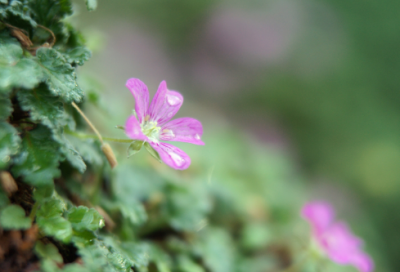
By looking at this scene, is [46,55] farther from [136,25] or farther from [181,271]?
[136,25]

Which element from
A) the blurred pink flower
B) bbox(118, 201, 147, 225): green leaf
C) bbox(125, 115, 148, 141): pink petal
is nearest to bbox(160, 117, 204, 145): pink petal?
bbox(125, 115, 148, 141): pink petal

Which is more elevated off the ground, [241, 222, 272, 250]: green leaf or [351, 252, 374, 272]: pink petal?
[351, 252, 374, 272]: pink petal

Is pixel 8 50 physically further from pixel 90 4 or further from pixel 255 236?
pixel 255 236

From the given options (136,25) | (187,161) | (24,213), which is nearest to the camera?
(24,213)

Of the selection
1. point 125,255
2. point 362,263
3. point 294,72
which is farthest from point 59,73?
point 294,72

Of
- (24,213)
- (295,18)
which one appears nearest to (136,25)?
(295,18)

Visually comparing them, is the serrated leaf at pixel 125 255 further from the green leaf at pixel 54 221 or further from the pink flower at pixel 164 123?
the pink flower at pixel 164 123

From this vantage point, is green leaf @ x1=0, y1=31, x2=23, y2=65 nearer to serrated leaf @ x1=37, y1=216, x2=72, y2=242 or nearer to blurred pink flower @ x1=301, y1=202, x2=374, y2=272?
serrated leaf @ x1=37, y1=216, x2=72, y2=242
